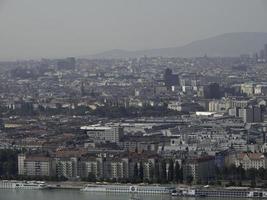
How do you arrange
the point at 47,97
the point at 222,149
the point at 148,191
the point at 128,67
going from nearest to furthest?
1. the point at 148,191
2. the point at 222,149
3. the point at 47,97
4. the point at 128,67

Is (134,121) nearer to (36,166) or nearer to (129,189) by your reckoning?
(36,166)

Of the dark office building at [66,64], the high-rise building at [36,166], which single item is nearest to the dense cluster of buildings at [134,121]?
the high-rise building at [36,166]

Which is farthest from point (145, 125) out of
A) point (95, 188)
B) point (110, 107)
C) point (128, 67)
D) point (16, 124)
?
point (128, 67)

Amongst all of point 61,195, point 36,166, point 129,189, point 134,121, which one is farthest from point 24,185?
point 134,121

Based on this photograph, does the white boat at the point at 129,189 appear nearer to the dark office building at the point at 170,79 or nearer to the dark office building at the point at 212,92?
the dark office building at the point at 212,92

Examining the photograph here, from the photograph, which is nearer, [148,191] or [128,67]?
[148,191]

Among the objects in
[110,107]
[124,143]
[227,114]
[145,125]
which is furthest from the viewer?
[110,107]

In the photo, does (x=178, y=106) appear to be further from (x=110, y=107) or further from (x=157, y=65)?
(x=157, y=65)
